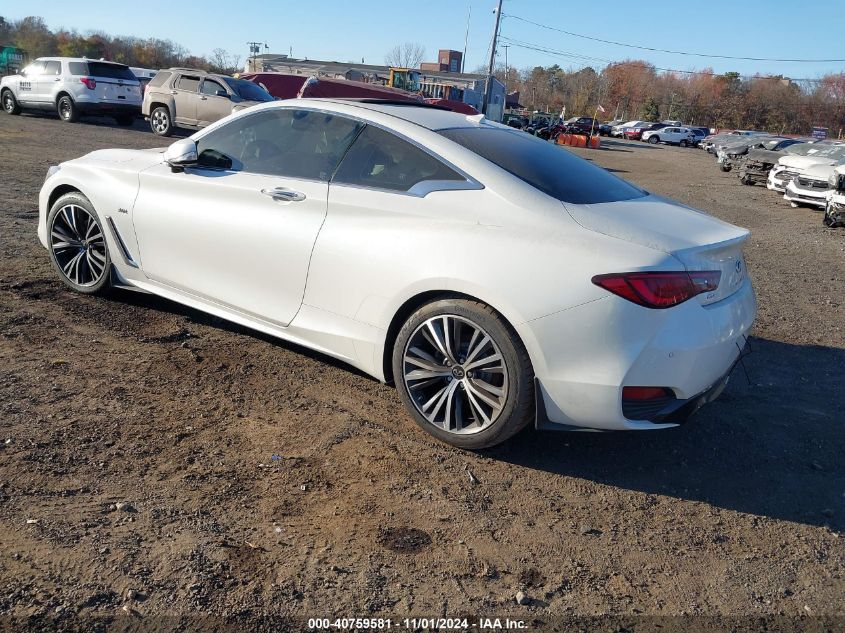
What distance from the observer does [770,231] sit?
1220 centimetres

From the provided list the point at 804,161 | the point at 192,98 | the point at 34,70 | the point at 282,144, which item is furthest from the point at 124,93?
the point at 282,144

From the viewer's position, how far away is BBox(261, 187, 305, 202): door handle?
3953mm

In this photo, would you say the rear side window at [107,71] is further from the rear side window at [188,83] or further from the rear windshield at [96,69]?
the rear side window at [188,83]

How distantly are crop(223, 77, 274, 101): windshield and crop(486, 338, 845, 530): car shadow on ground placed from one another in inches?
644

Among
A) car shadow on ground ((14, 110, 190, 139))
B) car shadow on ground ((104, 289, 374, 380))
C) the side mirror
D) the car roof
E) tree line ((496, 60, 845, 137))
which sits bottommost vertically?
car shadow on ground ((104, 289, 374, 380))

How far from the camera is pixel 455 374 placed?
3.49 meters

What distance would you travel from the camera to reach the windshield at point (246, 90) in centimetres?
1817

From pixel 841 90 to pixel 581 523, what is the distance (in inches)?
4371

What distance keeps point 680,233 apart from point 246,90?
56.2ft

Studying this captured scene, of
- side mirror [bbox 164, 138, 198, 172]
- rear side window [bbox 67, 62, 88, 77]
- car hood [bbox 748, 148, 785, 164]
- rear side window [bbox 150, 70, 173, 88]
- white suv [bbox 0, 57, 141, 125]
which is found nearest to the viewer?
side mirror [bbox 164, 138, 198, 172]

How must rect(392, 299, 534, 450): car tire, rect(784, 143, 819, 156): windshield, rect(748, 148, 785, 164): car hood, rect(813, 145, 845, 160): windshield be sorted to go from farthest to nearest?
rect(784, 143, 819, 156): windshield, rect(748, 148, 785, 164): car hood, rect(813, 145, 845, 160): windshield, rect(392, 299, 534, 450): car tire

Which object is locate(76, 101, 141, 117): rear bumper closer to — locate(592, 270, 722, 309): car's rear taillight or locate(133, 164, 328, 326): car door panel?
locate(133, 164, 328, 326): car door panel

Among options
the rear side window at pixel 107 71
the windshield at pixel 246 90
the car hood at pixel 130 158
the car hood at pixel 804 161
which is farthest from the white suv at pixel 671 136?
the car hood at pixel 130 158

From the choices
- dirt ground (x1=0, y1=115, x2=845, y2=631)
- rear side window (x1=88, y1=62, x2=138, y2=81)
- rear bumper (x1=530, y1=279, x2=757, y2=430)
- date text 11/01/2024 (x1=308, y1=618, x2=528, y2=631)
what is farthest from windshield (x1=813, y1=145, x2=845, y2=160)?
rear side window (x1=88, y1=62, x2=138, y2=81)
